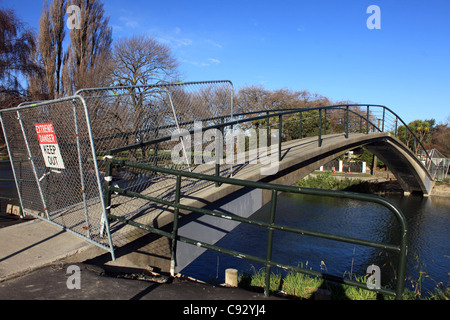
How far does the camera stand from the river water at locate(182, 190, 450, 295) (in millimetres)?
8031

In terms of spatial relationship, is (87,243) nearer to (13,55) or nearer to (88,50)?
(13,55)

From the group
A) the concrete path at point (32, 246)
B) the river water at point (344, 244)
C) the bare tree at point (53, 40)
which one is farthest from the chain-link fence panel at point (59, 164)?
the bare tree at point (53, 40)

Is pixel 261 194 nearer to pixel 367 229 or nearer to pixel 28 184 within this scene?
pixel 28 184

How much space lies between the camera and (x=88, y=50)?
18453 mm

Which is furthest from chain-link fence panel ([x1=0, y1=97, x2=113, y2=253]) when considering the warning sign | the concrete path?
the concrete path

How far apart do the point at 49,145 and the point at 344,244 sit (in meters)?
9.34

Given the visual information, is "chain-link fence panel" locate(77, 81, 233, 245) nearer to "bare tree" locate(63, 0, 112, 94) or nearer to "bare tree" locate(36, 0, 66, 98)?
"bare tree" locate(63, 0, 112, 94)

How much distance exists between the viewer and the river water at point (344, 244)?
8031 millimetres

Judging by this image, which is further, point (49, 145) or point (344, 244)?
point (344, 244)

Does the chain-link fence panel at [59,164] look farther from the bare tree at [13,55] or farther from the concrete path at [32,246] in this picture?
the bare tree at [13,55]

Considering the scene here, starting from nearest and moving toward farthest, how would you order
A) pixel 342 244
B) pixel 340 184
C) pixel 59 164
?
pixel 59 164 → pixel 342 244 → pixel 340 184

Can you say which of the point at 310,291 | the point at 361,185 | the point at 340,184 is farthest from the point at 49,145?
the point at 361,185

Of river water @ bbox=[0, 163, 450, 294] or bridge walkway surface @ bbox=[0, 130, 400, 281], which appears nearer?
bridge walkway surface @ bbox=[0, 130, 400, 281]
